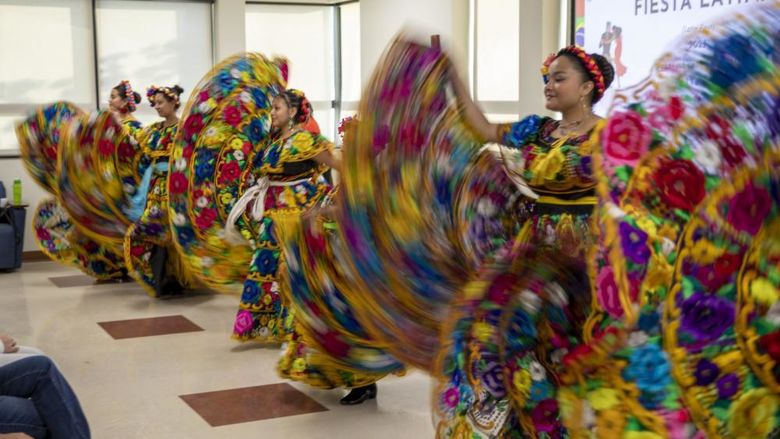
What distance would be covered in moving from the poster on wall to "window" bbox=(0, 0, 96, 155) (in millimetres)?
3672

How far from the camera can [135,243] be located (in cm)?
589

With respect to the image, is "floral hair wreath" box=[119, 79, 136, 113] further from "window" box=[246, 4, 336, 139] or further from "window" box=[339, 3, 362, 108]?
"window" box=[339, 3, 362, 108]

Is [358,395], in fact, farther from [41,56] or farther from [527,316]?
[41,56]

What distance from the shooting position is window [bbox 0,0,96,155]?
732 centimetres

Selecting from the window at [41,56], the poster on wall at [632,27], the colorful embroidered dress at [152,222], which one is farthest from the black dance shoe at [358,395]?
the window at [41,56]

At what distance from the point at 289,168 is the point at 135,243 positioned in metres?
1.90

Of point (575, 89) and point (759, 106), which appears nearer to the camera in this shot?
point (759, 106)

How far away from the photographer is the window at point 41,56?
7324 millimetres

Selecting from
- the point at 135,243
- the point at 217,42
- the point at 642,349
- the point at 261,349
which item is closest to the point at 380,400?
the point at 261,349

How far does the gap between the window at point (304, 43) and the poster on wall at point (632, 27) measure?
3063 millimetres

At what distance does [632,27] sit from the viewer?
557cm

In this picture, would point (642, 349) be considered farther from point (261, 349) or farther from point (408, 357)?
point (261, 349)

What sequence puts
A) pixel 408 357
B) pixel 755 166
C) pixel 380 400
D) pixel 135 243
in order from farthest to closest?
pixel 135 243
pixel 380 400
pixel 408 357
pixel 755 166

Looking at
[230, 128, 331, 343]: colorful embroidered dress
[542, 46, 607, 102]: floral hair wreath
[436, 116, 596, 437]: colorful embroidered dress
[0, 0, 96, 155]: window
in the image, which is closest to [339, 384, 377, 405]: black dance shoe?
[230, 128, 331, 343]: colorful embroidered dress
